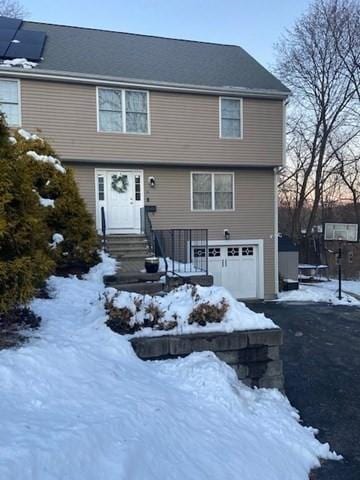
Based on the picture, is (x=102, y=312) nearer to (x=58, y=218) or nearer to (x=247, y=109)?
(x=58, y=218)

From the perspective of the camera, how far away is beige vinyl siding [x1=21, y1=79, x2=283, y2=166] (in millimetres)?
11305

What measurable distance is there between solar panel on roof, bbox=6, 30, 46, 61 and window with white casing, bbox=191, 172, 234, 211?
5.90 m

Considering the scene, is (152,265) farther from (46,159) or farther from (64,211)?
(46,159)

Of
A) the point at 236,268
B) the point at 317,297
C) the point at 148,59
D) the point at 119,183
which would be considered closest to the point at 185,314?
the point at 119,183

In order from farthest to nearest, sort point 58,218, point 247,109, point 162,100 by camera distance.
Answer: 1. point 247,109
2. point 162,100
3. point 58,218

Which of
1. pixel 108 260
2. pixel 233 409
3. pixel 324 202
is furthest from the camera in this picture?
pixel 324 202

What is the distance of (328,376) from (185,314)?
116 inches

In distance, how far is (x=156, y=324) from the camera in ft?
13.9

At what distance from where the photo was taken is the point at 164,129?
40.5 feet

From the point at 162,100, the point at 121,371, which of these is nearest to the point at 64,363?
the point at 121,371

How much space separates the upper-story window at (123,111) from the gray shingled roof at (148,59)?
513 millimetres

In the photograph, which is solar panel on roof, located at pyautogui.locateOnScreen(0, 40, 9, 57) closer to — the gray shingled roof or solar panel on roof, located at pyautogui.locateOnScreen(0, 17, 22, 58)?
solar panel on roof, located at pyautogui.locateOnScreen(0, 17, 22, 58)

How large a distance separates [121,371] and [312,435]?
6.43 ft

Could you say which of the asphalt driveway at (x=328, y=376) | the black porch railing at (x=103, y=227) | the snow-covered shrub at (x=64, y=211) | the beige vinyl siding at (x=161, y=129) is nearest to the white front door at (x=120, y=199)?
the black porch railing at (x=103, y=227)
